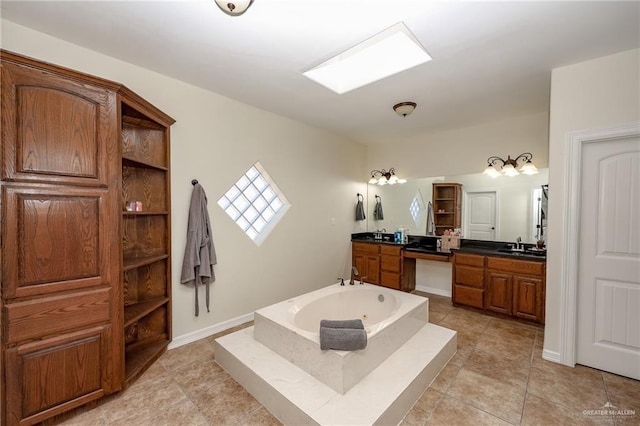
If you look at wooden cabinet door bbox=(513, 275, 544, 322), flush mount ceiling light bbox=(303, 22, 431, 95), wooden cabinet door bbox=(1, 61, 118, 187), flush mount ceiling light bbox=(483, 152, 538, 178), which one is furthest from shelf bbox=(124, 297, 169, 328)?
flush mount ceiling light bbox=(483, 152, 538, 178)

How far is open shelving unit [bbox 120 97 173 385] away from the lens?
8.09 feet

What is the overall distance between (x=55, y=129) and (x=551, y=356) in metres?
4.42

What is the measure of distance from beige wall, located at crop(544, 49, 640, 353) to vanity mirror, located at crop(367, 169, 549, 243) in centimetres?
134

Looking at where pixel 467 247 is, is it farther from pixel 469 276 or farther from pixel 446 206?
pixel 446 206

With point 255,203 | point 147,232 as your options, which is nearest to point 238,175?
point 255,203

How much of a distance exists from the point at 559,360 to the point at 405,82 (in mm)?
3027

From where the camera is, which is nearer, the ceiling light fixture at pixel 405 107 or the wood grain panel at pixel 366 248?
the ceiling light fixture at pixel 405 107

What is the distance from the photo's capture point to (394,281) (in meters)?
4.38

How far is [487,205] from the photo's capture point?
4.00m

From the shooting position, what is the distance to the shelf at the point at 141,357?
2158 mm

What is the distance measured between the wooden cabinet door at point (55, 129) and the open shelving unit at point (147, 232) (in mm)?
492

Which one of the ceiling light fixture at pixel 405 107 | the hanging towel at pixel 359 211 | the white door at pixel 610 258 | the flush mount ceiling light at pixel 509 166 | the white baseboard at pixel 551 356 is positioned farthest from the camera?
the hanging towel at pixel 359 211

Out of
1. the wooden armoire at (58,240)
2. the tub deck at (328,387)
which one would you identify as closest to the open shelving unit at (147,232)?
the wooden armoire at (58,240)

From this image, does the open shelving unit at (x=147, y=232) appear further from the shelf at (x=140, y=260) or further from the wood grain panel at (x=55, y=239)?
the wood grain panel at (x=55, y=239)
